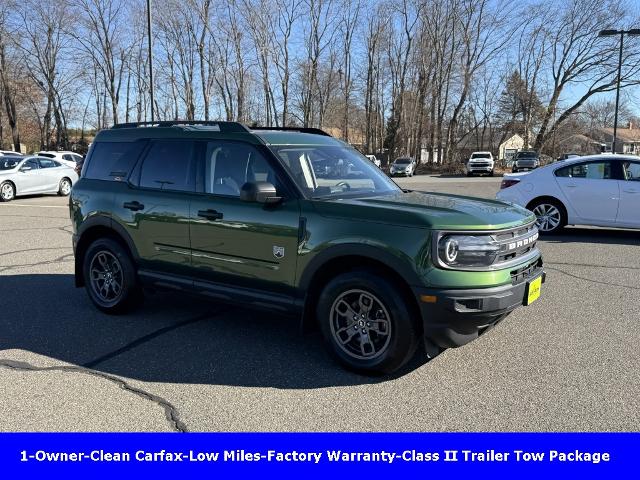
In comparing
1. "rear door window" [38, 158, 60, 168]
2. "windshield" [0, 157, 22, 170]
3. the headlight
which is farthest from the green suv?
"rear door window" [38, 158, 60, 168]

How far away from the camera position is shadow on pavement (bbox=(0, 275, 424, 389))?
4.20 m

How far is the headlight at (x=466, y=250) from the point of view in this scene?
3.79 metres

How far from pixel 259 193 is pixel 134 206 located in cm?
172

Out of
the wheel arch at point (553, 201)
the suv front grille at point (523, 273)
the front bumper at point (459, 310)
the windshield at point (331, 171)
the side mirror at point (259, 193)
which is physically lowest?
the front bumper at point (459, 310)

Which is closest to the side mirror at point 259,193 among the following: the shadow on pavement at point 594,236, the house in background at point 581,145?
the shadow on pavement at point 594,236

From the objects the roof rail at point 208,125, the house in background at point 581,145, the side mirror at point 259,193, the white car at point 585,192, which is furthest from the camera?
the house in background at point 581,145

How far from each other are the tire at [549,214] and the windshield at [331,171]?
20.9ft

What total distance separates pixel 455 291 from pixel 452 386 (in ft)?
2.41

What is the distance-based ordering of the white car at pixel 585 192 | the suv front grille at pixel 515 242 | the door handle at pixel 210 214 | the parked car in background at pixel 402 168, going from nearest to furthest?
1. the suv front grille at pixel 515 242
2. the door handle at pixel 210 214
3. the white car at pixel 585 192
4. the parked car in background at pixel 402 168

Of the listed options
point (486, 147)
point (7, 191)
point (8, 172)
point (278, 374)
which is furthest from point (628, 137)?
point (278, 374)

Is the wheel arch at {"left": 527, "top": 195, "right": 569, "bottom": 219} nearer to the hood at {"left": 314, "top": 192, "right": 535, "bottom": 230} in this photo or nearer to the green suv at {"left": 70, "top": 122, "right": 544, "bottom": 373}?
the green suv at {"left": 70, "top": 122, "right": 544, "bottom": 373}

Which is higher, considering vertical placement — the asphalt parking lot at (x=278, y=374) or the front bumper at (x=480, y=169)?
the front bumper at (x=480, y=169)

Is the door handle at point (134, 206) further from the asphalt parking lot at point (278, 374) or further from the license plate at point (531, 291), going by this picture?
the license plate at point (531, 291)
